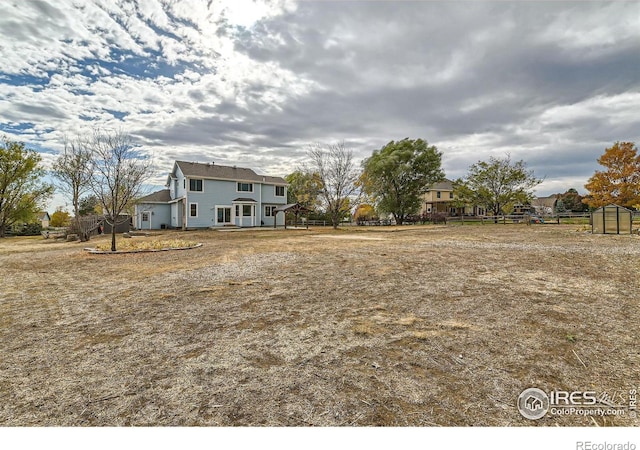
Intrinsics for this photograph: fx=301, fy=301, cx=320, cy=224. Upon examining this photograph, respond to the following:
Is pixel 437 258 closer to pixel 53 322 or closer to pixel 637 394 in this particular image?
pixel 637 394

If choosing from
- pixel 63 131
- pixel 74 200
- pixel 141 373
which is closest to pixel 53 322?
pixel 141 373

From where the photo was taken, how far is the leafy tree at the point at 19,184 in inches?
935

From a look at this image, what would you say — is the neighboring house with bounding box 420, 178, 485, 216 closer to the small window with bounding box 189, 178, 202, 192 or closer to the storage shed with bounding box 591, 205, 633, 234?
the storage shed with bounding box 591, 205, 633, 234

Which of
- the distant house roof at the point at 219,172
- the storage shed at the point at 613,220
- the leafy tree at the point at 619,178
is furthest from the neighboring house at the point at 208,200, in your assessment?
the leafy tree at the point at 619,178

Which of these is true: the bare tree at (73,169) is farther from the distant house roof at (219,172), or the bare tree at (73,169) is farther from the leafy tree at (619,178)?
the leafy tree at (619,178)

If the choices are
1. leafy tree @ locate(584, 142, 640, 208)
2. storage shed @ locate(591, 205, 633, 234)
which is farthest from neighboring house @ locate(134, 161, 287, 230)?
leafy tree @ locate(584, 142, 640, 208)

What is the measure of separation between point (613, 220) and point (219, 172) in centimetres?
2963

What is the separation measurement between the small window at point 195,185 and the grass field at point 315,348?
2259 centimetres

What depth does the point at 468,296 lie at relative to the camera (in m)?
4.77

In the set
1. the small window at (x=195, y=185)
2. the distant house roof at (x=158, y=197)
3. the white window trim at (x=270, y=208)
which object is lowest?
the white window trim at (x=270, y=208)

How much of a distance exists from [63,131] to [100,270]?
1797cm

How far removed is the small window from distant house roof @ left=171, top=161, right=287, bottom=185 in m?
0.52

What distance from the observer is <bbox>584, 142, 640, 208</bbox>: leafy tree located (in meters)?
28.9

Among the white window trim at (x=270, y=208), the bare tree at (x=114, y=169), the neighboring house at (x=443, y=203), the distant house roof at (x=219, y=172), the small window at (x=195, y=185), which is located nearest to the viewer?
the bare tree at (x=114, y=169)
